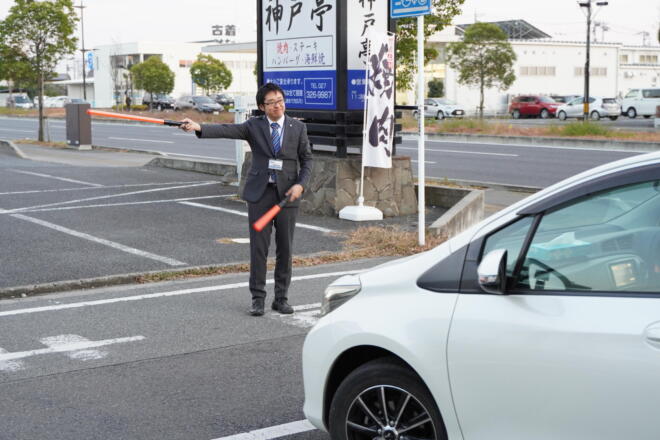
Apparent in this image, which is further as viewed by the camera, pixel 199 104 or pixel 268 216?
pixel 199 104

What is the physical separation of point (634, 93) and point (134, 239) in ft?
156

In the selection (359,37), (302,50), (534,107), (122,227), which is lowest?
(122,227)

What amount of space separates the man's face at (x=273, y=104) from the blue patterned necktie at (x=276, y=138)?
0.29 feet

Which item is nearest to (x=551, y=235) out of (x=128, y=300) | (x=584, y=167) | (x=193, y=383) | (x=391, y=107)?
(x=193, y=383)

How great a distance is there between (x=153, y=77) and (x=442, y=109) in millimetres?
29953

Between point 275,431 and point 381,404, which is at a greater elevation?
point 381,404

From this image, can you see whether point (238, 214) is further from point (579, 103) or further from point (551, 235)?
point (579, 103)

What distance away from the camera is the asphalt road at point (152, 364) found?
4902 millimetres

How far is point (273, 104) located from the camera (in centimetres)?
724

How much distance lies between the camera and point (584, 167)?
2108cm

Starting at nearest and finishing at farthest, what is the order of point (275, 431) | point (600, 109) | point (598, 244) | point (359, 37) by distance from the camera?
point (598, 244) → point (275, 431) → point (359, 37) → point (600, 109)

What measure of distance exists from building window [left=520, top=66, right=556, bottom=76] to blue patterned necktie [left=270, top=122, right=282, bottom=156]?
6955 cm

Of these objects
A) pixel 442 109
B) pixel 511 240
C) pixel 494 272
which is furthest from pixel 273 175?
pixel 442 109

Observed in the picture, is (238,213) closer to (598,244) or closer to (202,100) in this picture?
(598,244)
